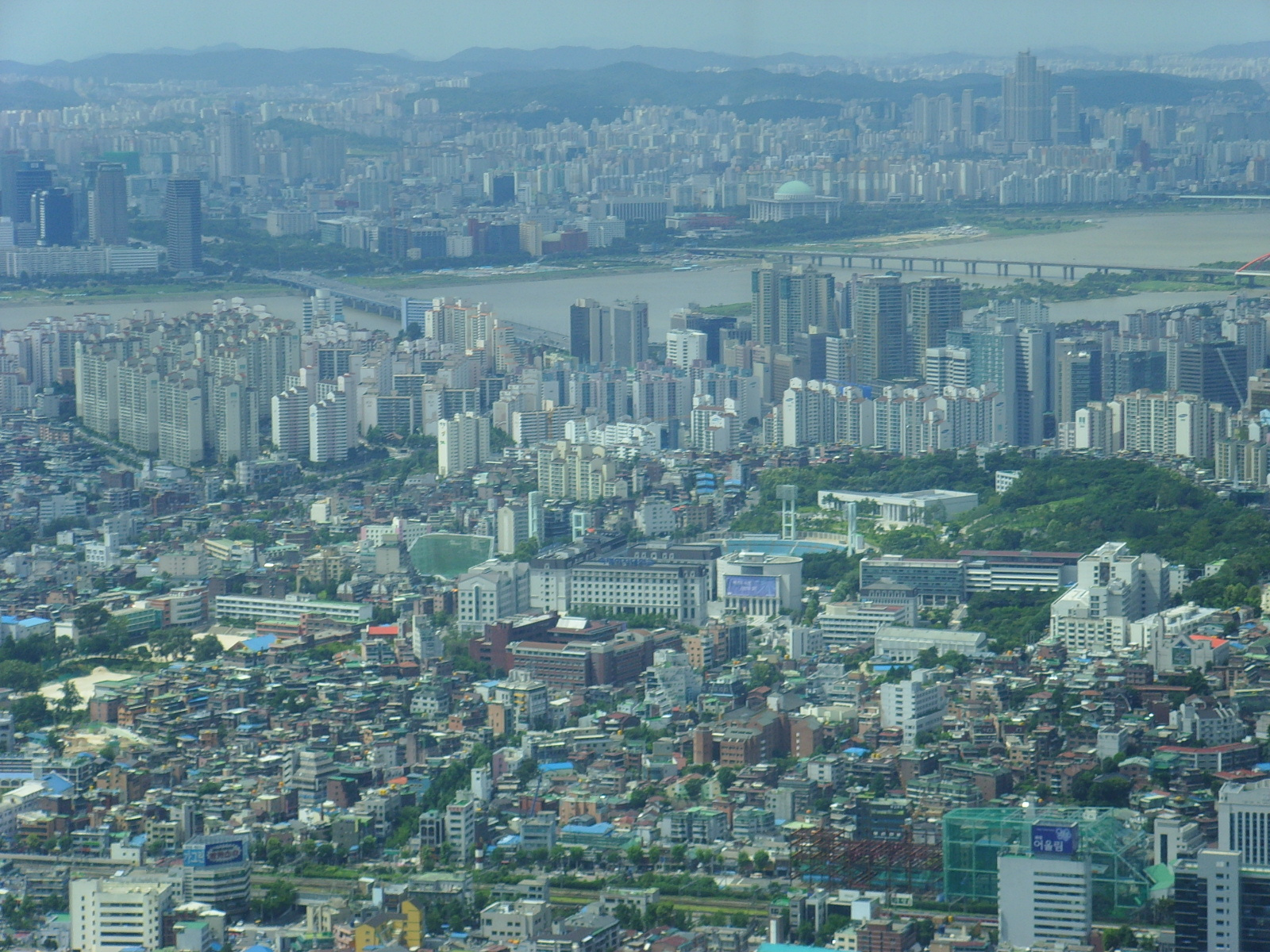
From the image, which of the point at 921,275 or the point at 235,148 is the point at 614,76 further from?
the point at 921,275

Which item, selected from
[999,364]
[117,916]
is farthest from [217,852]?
[999,364]

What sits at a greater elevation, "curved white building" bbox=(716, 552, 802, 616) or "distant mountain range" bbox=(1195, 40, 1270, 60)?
"distant mountain range" bbox=(1195, 40, 1270, 60)

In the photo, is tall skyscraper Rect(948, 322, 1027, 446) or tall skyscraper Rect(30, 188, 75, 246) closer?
tall skyscraper Rect(948, 322, 1027, 446)

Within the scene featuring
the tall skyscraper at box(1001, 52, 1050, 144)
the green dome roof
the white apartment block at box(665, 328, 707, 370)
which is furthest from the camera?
the tall skyscraper at box(1001, 52, 1050, 144)

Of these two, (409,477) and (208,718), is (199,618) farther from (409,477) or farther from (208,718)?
(409,477)

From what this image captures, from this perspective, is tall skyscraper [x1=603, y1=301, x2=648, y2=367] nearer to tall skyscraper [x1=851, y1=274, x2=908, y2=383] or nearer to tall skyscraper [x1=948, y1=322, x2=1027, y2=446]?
tall skyscraper [x1=851, y1=274, x2=908, y2=383]

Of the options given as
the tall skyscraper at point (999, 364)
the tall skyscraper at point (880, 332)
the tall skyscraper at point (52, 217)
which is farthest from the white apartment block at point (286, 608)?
the tall skyscraper at point (52, 217)

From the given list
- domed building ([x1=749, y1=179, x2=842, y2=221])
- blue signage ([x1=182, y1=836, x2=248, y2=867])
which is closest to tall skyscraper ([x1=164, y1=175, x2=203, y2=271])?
domed building ([x1=749, y1=179, x2=842, y2=221])

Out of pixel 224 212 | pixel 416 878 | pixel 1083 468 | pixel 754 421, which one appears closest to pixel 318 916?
pixel 416 878
